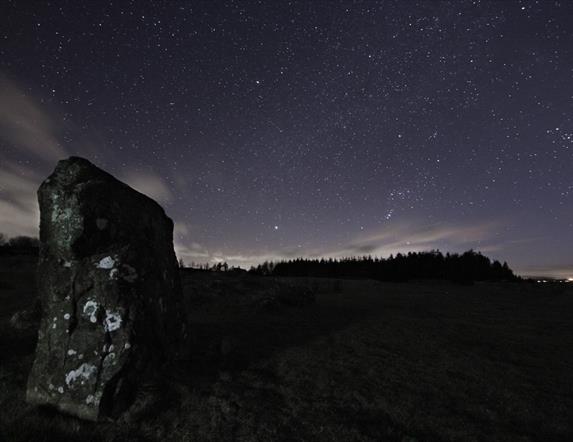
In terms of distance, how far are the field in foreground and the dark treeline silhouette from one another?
138ft

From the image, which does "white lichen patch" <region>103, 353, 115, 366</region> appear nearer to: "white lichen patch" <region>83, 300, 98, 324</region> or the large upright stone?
the large upright stone

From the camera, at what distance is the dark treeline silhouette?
58.2 m

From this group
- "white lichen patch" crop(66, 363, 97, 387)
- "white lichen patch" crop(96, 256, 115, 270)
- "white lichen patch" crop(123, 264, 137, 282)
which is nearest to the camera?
"white lichen patch" crop(66, 363, 97, 387)

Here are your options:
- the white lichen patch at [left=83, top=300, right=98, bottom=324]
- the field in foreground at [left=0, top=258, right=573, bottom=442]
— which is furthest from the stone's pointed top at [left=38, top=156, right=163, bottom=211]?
the field in foreground at [left=0, top=258, right=573, bottom=442]

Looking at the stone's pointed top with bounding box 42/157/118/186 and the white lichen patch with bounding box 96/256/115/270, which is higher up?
the stone's pointed top with bounding box 42/157/118/186

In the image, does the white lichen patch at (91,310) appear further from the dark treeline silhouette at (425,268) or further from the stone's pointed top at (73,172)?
the dark treeline silhouette at (425,268)

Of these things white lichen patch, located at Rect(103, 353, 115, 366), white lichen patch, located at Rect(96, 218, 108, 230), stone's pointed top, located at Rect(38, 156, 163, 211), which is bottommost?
white lichen patch, located at Rect(103, 353, 115, 366)

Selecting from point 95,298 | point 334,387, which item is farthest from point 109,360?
point 334,387

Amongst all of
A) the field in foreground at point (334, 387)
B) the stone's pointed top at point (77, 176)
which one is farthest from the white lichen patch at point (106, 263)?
the field in foreground at point (334, 387)

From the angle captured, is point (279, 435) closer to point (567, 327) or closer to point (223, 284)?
point (223, 284)

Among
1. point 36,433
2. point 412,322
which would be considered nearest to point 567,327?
point 412,322

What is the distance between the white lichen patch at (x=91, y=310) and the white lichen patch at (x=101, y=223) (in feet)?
5.01

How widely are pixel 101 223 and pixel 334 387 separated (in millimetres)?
6025

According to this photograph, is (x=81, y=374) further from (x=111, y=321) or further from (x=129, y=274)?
(x=129, y=274)
